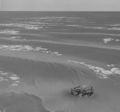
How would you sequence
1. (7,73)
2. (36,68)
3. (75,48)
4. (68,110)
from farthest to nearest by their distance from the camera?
1. (75,48)
2. (36,68)
3. (7,73)
4. (68,110)

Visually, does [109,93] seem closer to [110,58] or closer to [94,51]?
[110,58]

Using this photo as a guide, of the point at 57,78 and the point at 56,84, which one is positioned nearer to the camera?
the point at 56,84

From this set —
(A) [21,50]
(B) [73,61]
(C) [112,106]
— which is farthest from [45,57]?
(C) [112,106]

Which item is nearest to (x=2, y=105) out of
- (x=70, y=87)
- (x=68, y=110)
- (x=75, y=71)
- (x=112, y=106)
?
(x=68, y=110)

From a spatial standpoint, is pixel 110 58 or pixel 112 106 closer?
pixel 112 106

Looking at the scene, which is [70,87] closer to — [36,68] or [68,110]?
[68,110]

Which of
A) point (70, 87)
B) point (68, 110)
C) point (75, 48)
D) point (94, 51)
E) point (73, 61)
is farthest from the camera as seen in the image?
point (75, 48)
